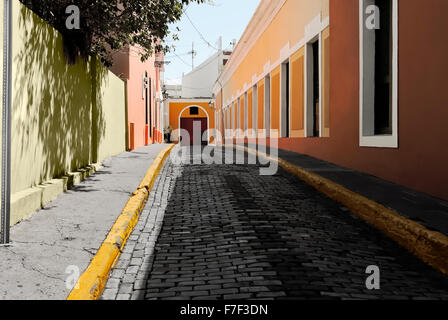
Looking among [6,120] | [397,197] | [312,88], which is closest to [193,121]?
[312,88]

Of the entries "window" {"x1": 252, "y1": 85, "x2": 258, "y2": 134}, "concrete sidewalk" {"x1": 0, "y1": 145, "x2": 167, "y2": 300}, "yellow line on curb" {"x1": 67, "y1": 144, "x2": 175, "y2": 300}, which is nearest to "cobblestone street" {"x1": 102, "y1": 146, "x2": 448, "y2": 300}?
"yellow line on curb" {"x1": 67, "y1": 144, "x2": 175, "y2": 300}

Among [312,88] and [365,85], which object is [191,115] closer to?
[312,88]

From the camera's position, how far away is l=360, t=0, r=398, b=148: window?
7531mm

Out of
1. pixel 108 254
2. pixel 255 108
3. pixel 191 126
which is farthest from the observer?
pixel 191 126

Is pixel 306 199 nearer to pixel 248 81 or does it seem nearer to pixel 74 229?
pixel 74 229

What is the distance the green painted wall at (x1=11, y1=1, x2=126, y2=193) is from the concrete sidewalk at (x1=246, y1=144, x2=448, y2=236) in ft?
13.4

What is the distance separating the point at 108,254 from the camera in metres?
3.92

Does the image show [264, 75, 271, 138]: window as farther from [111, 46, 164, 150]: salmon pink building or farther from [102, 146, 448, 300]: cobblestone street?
[102, 146, 448, 300]: cobblestone street

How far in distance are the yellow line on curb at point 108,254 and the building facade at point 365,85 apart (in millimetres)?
3588

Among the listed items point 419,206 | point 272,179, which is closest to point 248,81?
point 272,179

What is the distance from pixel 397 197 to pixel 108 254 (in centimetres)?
363

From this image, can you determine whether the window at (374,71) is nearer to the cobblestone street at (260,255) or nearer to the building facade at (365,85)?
the building facade at (365,85)

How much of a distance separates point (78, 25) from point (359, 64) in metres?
4.69

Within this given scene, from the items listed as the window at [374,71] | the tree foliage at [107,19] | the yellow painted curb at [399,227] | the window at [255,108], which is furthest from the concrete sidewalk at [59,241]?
the window at [255,108]
